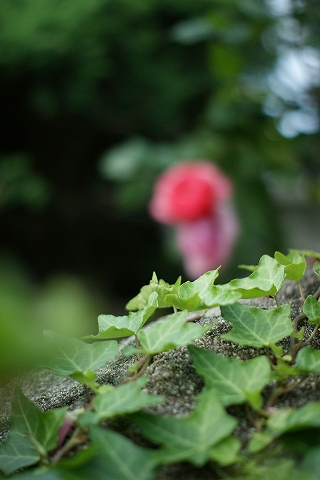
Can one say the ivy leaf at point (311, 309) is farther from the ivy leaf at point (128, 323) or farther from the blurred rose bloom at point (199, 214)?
the blurred rose bloom at point (199, 214)

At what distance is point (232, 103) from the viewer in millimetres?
1217

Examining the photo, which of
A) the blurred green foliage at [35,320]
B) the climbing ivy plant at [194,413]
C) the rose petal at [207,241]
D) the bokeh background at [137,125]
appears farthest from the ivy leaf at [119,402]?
the bokeh background at [137,125]

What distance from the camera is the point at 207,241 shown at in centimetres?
100

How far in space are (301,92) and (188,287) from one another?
37.7 inches

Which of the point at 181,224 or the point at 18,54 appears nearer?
the point at 181,224

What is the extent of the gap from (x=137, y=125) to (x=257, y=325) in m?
2.06

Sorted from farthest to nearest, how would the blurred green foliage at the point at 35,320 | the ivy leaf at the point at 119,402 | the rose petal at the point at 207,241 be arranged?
the rose petal at the point at 207,241 → the ivy leaf at the point at 119,402 → the blurred green foliage at the point at 35,320

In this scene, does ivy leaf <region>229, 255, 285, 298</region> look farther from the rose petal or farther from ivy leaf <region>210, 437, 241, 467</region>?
the rose petal

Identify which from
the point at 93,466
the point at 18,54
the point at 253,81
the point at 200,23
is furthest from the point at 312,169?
the point at 93,466

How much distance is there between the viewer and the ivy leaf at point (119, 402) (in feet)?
0.63

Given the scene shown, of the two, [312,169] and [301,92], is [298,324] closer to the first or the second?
[301,92]

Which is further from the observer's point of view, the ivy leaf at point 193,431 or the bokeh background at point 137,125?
the bokeh background at point 137,125

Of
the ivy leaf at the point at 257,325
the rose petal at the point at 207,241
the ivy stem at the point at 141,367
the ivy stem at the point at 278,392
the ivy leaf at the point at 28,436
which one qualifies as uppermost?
the ivy leaf at the point at 28,436

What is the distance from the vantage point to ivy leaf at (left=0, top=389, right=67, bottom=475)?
20 centimetres
